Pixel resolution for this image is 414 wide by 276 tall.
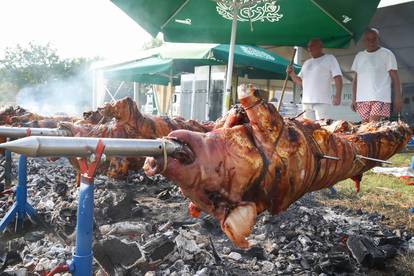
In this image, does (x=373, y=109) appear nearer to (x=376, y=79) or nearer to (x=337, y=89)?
(x=376, y=79)

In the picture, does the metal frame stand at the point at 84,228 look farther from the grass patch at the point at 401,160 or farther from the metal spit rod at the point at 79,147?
the grass patch at the point at 401,160

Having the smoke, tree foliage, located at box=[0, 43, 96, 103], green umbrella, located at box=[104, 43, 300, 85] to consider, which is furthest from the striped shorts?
tree foliage, located at box=[0, 43, 96, 103]

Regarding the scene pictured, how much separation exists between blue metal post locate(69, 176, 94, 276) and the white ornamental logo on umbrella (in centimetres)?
452

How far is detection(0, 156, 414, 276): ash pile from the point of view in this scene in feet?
8.61

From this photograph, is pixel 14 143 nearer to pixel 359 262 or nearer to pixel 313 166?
pixel 313 166

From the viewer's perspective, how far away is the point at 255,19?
5.66m

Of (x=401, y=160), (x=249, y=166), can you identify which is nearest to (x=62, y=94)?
(x=401, y=160)

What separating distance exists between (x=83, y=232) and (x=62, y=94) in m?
36.9

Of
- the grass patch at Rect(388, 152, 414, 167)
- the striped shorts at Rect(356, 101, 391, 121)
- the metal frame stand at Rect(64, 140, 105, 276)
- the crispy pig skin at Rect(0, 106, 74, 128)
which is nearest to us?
the metal frame stand at Rect(64, 140, 105, 276)

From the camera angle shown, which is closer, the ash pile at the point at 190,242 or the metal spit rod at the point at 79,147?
the metal spit rod at the point at 79,147

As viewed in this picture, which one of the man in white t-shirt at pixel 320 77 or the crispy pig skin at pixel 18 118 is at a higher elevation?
the man in white t-shirt at pixel 320 77

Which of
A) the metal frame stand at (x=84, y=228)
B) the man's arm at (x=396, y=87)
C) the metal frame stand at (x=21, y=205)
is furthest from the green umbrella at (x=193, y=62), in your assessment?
the metal frame stand at (x=84, y=228)

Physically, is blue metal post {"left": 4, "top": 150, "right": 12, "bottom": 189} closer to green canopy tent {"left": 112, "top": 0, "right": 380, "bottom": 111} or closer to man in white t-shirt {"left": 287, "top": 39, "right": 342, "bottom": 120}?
green canopy tent {"left": 112, "top": 0, "right": 380, "bottom": 111}

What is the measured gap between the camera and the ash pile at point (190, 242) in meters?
2.62
